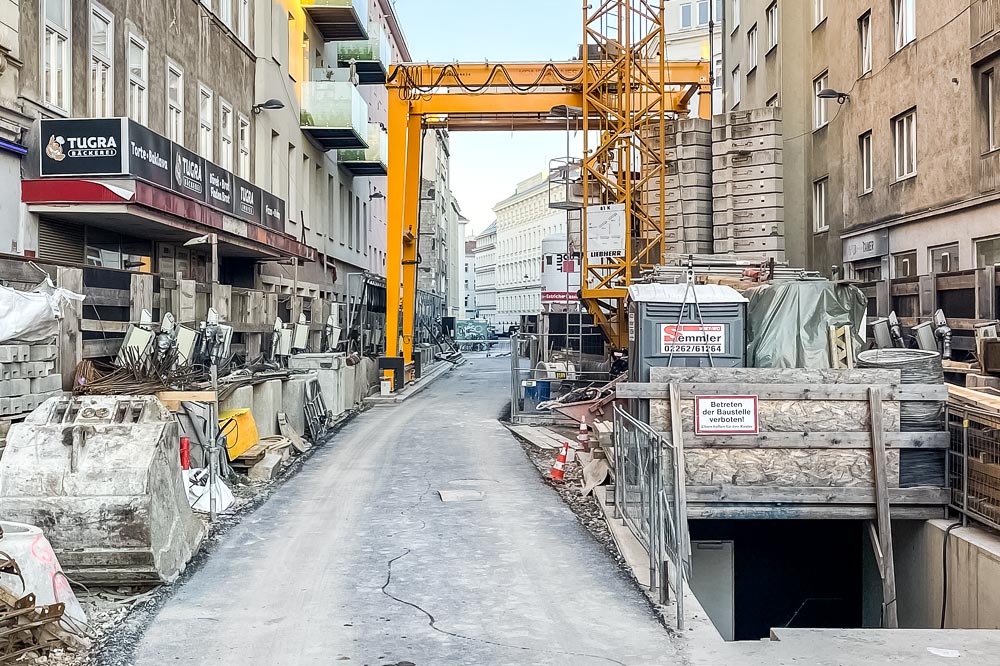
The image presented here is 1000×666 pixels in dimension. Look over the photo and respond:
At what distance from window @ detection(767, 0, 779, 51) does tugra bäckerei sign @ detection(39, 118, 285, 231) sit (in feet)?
55.9

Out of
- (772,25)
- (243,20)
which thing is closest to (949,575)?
(243,20)

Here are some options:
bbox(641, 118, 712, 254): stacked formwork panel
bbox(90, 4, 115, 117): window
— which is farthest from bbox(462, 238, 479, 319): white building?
bbox(90, 4, 115, 117): window

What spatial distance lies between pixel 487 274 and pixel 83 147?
361 ft

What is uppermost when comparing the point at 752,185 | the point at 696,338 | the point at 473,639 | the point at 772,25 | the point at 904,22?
the point at 772,25

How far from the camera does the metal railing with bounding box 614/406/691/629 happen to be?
7305mm

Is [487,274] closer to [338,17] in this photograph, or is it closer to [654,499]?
[338,17]

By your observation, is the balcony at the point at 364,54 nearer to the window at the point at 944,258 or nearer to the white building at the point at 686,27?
the window at the point at 944,258

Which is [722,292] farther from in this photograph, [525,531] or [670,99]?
[670,99]

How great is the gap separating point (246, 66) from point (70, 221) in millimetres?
9906

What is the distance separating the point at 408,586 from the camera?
→ 783cm

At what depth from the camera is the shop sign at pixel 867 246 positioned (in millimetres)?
20062

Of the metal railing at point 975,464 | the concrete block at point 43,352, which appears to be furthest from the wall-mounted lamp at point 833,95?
the concrete block at point 43,352

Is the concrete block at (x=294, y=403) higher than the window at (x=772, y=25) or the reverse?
the reverse

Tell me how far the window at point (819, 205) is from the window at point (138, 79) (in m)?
16.5
